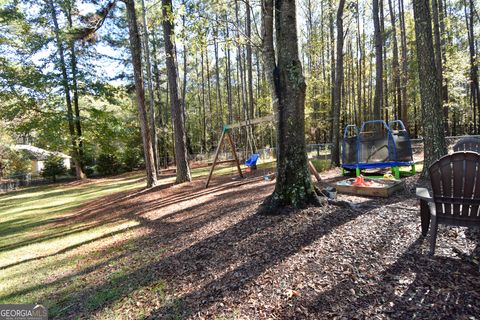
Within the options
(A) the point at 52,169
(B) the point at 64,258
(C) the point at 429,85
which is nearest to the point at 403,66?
(C) the point at 429,85

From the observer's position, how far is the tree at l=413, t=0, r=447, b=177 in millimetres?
5355

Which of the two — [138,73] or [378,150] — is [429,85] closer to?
[378,150]

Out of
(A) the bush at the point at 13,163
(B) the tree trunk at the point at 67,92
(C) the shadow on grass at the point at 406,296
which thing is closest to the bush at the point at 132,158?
(B) the tree trunk at the point at 67,92

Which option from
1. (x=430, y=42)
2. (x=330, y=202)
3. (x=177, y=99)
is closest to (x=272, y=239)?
(x=330, y=202)

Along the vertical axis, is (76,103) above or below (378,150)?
above

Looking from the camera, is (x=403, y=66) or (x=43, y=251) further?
(x=403, y=66)

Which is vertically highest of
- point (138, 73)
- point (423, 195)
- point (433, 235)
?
point (138, 73)

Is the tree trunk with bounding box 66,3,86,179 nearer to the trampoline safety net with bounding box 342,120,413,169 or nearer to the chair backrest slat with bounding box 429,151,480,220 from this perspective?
the trampoline safety net with bounding box 342,120,413,169

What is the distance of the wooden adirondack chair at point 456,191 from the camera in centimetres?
255

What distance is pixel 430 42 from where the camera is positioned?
5.37 metres

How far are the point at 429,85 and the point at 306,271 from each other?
489 centimetres

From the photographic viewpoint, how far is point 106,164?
23891 mm

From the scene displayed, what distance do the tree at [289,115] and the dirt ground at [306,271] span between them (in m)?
0.38

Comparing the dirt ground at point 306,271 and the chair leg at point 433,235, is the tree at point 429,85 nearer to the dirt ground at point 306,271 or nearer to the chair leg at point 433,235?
the dirt ground at point 306,271
